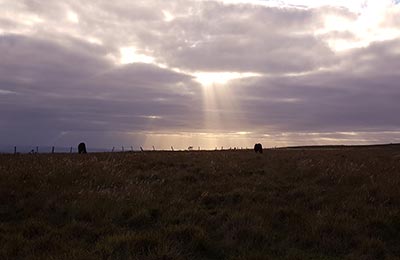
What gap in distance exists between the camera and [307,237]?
7824 mm

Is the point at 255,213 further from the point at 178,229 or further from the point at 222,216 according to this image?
the point at 178,229

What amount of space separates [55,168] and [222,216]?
21.9 feet

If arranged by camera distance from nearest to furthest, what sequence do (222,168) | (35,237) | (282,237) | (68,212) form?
(35,237), (282,237), (68,212), (222,168)

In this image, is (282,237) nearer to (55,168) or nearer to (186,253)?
(186,253)

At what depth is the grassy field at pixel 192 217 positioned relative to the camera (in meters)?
6.99

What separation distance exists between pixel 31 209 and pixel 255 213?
4941 mm

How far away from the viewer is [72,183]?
38.0 feet

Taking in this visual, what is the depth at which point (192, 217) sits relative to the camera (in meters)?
8.82

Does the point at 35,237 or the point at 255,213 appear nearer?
the point at 35,237

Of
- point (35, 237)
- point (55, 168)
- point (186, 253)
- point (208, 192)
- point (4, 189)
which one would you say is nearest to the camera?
point (186, 253)

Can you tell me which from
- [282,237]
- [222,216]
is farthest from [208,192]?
[282,237]

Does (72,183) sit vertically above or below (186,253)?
above

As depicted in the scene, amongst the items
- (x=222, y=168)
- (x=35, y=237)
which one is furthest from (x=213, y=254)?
(x=222, y=168)

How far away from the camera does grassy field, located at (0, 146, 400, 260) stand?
699cm
